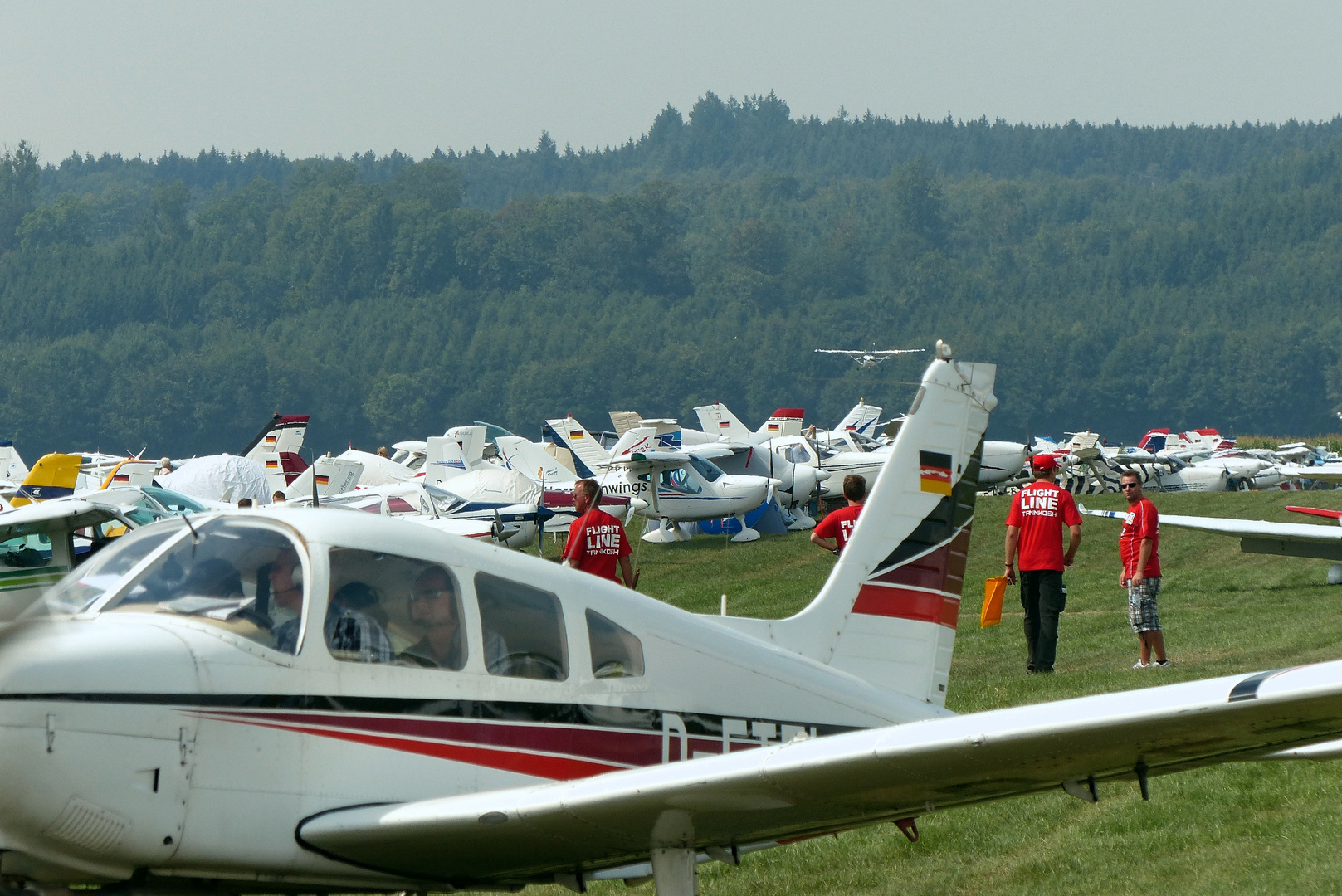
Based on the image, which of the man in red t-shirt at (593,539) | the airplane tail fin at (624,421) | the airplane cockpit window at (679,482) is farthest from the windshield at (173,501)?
the airplane tail fin at (624,421)

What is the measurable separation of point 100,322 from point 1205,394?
134 metres

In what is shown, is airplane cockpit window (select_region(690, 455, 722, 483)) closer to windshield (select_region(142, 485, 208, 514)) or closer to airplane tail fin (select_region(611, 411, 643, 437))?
airplane tail fin (select_region(611, 411, 643, 437))

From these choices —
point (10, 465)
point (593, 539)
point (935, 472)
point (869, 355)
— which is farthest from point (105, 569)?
point (10, 465)

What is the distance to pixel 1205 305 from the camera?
19762 cm

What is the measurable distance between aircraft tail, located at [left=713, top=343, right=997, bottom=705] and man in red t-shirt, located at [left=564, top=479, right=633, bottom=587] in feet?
13.8

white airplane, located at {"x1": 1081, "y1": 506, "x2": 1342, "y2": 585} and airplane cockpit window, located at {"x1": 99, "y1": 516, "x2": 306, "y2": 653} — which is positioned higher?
airplane cockpit window, located at {"x1": 99, "y1": 516, "x2": 306, "y2": 653}

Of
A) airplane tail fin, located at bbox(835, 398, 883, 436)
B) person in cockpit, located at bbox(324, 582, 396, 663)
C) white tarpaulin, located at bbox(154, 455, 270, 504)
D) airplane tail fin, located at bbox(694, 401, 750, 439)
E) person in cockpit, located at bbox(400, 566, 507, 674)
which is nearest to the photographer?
person in cockpit, located at bbox(324, 582, 396, 663)

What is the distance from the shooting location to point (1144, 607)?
12.7m

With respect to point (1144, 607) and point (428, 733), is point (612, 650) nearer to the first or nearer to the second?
point (428, 733)

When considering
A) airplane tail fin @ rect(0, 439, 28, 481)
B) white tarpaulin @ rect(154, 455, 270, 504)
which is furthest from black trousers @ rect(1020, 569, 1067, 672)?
airplane tail fin @ rect(0, 439, 28, 481)

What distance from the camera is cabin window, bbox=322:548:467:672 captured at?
4.96 m

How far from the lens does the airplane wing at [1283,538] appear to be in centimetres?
1842

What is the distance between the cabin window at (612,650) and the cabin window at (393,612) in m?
0.54

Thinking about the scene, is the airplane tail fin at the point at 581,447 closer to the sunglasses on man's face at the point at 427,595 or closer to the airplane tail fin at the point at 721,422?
the airplane tail fin at the point at 721,422
